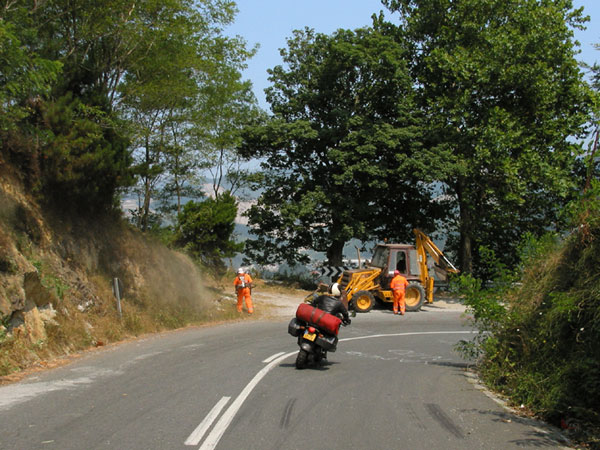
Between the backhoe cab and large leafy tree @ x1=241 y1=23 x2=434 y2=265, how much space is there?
4.66 meters

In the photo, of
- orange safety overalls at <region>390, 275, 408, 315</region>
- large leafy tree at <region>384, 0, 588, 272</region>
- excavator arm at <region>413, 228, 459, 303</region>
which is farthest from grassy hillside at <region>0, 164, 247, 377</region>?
large leafy tree at <region>384, 0, 588, 272</region>

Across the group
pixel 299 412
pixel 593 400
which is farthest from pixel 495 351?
pixel 299 412

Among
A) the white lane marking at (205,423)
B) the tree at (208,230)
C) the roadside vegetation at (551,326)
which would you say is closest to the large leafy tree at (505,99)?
the tree at (208,230)

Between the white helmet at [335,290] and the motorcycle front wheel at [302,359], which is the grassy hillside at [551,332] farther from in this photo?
the motorcycle front wheel at [302,359]

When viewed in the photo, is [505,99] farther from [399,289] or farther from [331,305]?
[331,305]

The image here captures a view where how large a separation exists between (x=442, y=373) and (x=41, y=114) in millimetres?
11676

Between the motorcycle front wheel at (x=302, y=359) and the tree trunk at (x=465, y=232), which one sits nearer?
the motorcycle front wheel at (x=302, y=359)

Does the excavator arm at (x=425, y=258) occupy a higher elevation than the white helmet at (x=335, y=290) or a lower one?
higher

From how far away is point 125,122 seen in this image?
18.2 meters

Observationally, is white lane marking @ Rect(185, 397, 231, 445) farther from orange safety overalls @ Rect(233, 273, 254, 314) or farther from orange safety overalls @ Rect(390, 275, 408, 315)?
orange safety overalls @ Rect(390, 275, 408, 315)

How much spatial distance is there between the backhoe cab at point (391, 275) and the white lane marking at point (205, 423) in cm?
1535

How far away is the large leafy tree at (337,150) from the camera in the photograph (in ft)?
95.5

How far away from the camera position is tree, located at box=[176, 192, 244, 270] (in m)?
25.7

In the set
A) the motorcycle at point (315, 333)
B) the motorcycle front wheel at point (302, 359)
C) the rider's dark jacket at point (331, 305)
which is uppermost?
the rider's dark jacket at point (331, 305)
